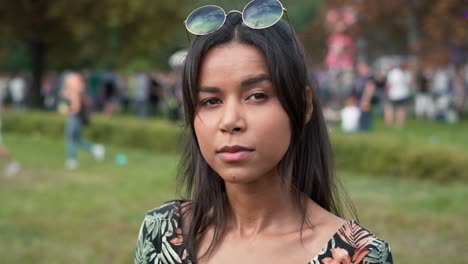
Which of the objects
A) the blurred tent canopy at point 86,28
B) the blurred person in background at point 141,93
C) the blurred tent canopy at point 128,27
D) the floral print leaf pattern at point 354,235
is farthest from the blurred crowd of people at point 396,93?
the floral print leaf pattern at point 354,235

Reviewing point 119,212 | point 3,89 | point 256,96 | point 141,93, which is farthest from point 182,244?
point 3,89

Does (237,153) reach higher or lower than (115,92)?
Result: higher

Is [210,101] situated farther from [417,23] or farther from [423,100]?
[417,23]

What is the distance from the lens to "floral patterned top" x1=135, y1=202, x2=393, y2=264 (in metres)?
Answer: 2.19

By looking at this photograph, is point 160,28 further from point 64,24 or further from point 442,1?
point 442,1

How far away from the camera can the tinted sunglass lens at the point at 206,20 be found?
7.62ft

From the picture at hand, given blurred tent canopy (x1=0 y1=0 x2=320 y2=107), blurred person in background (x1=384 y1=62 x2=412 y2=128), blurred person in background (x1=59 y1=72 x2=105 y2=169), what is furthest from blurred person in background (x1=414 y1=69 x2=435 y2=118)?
blurred person in background (x1=59 y1=72 x2=105 y2=169)

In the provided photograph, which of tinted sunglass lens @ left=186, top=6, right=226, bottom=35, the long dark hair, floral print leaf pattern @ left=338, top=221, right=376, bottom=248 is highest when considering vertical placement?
tinted sunglass lens @ left=186, top=6, right=226, bottom=35

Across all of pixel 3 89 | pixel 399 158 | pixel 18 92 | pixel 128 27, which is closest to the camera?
pixel 399 158

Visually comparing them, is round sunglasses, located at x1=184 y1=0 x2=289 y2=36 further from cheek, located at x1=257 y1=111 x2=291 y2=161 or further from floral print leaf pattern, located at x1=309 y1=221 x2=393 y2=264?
floral print leaf pattern, located at x1=309 y1=221 x2=393 y2=264

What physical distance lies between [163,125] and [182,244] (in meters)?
16.5

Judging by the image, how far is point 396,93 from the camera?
71.3ft

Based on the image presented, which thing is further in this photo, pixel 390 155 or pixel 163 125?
pixel 163 125

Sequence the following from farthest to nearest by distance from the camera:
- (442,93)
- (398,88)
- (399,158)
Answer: (442,93)
(398,88)
(399,158)
